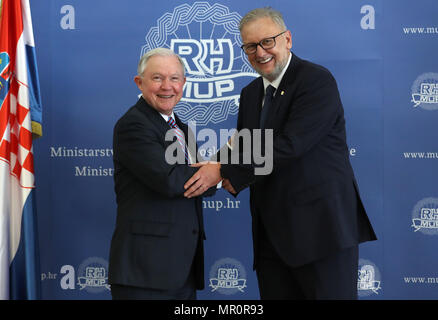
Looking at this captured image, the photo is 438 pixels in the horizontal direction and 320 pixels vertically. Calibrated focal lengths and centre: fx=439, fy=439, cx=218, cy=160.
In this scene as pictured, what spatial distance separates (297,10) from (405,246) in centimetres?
187

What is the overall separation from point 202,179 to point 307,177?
1.61 ft

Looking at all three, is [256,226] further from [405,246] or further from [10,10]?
[10,10]

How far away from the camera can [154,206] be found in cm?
202

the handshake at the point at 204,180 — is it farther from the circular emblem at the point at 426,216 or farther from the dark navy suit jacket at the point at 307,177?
the circular emblem at the point at 426,216

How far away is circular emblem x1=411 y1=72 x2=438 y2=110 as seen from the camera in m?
3.13

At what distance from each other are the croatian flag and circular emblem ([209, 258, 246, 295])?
1218 mm

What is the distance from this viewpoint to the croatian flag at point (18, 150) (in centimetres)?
267

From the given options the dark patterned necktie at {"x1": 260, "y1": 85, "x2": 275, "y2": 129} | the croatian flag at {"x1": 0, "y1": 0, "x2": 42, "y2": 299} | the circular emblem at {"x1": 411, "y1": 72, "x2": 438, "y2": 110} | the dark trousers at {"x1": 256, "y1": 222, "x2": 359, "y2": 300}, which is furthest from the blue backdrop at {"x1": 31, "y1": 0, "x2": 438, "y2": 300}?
the dark trousers at {"x1": 256, "y1": 222, "x2": 359, "y2": 300}

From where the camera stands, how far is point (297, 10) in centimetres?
315

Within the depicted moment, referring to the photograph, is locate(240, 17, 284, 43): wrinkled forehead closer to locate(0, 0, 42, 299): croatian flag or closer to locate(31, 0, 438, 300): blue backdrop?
locate(31, 0, 438, 300): blue backdrop

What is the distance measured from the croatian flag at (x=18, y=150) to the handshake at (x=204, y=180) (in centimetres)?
120

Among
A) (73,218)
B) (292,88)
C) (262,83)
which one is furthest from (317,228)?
(73,218)

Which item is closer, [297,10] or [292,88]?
[292,88]

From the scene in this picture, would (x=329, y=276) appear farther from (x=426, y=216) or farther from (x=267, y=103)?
(x=426, y=216)
